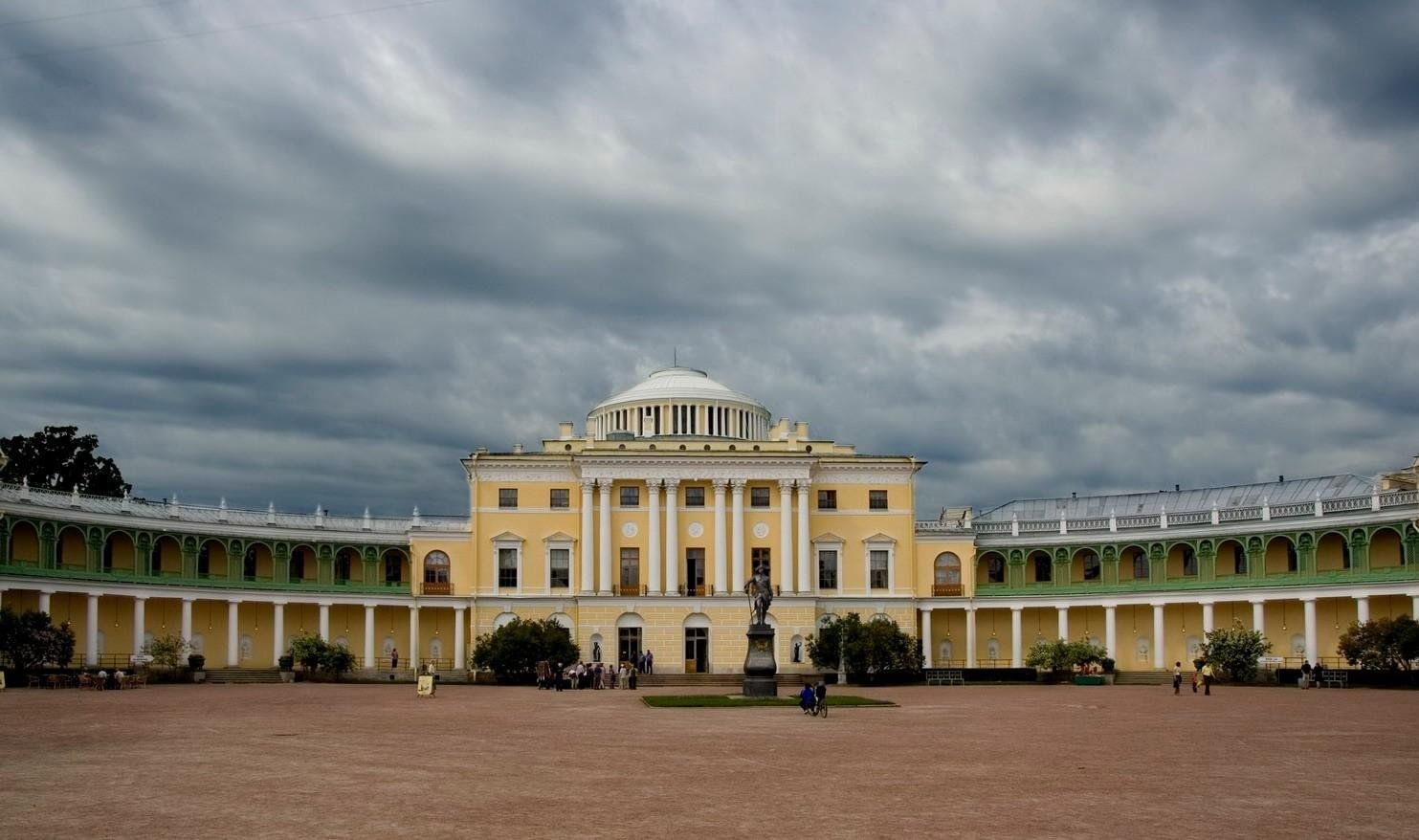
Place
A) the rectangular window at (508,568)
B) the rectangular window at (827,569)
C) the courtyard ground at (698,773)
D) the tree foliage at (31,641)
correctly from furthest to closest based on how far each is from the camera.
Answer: the rectangular window at (827,569), the rectangular window at (508,568), the tree foliage at (31,641), the courtyard ground at (698,773)

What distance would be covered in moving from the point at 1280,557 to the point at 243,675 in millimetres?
57832

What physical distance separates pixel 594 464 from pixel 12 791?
61.0m

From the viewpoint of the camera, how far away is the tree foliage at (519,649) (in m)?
67.6

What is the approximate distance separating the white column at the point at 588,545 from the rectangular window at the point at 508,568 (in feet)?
13.3

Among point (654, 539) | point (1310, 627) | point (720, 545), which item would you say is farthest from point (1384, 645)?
point (654, 539)

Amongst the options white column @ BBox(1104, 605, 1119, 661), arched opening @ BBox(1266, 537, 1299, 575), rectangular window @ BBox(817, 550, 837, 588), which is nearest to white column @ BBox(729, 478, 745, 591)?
rectangular window @ BBox(817, 550, 837, 588)

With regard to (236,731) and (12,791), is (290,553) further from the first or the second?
(12,791)

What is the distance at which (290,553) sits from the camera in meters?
81.3

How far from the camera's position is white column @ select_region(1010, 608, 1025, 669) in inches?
3300

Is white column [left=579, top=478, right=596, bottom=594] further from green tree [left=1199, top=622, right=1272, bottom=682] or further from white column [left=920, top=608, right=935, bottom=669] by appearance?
green tree [left=1199, top=622, right=1272, bottom=682]

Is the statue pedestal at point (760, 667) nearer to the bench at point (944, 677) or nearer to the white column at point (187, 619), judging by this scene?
the bench at point (944, 677)

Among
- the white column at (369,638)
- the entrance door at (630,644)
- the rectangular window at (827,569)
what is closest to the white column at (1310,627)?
the rectangular window at (827,569)

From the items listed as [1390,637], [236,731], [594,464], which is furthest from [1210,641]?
[236,731]

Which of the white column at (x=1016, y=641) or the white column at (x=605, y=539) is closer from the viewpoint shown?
the white column at (x=605, y=539)
